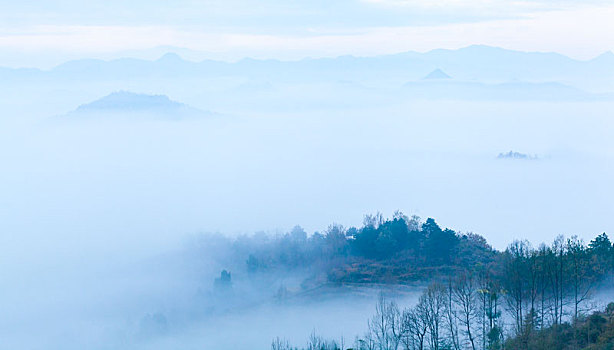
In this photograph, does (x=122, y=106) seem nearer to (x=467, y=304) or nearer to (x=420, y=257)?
(x=420, y=257)

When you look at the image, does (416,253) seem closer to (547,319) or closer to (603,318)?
(547,319)

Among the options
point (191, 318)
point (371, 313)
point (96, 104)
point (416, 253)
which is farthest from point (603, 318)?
point (96, 104)

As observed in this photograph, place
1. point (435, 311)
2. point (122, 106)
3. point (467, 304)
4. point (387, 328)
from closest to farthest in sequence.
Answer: point (467, 304) < point (435, 311) < point (387, 328) < point (122, 106)

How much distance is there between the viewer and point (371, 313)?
31.1 metres

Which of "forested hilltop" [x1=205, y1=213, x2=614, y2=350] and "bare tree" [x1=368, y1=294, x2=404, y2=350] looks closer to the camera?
"forested hilltop" [x1=205, y1=213, x2=614, y2=350]

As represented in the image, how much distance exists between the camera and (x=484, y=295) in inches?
1010

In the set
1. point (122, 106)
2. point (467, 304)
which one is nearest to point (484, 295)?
point (467, 304)

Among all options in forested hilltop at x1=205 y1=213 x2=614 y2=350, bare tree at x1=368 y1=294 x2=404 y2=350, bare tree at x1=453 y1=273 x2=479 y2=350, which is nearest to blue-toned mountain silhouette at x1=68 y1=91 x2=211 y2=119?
forested hilltop at x1=205 y1=213 x2=614 y2=350

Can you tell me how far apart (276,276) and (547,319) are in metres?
18.9

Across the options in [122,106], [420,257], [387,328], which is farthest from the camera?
[122,106]

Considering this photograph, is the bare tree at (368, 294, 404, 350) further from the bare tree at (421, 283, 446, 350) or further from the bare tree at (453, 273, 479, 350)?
the bare tree at (453, 273, 479, 350)

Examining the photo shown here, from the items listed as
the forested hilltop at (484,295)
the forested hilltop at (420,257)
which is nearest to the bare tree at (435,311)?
the forested hilltop at (484,295)

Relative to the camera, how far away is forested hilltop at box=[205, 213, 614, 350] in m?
22.2

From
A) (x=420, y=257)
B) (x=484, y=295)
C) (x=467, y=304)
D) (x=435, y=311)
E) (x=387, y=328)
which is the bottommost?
(x=387, y=328)
